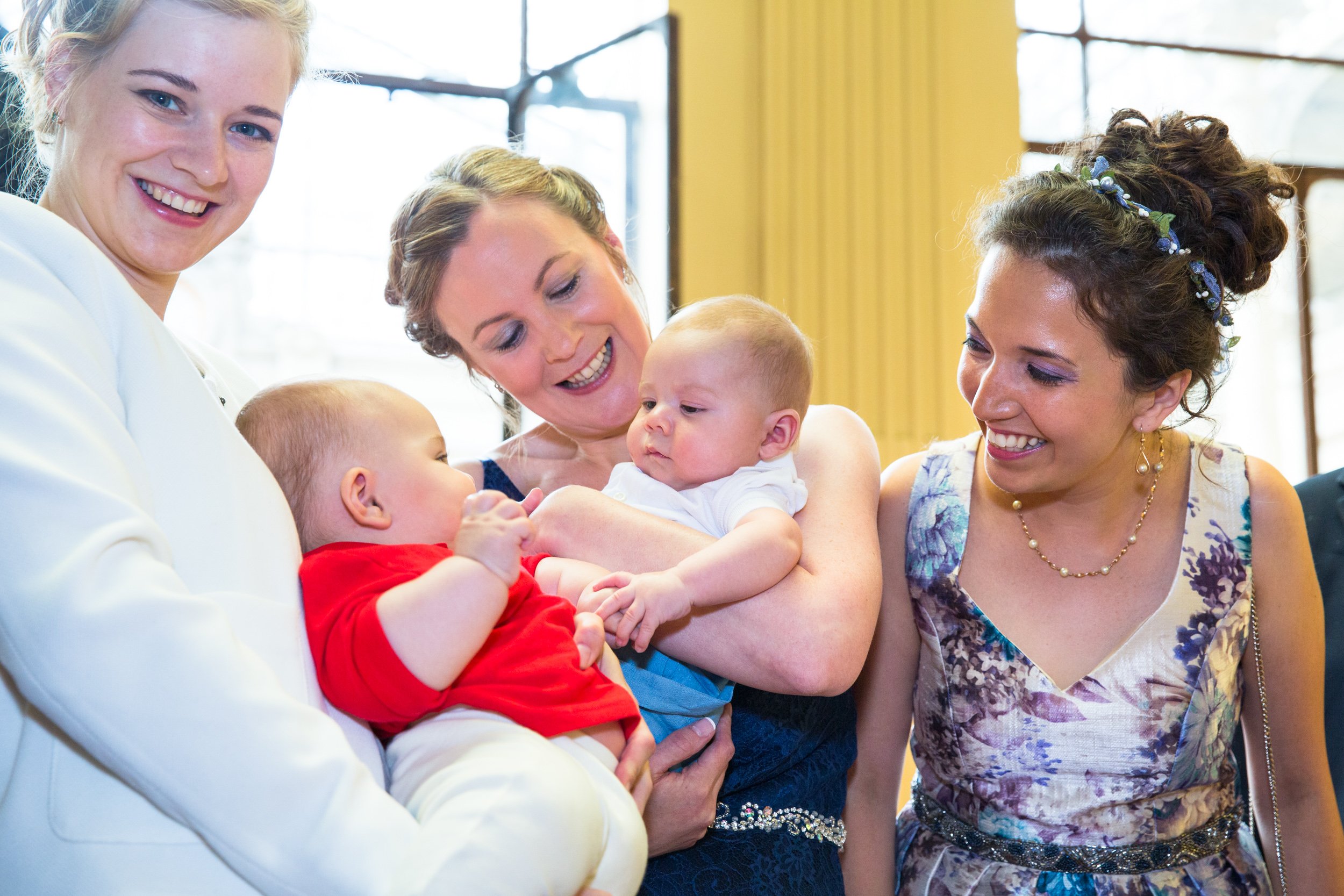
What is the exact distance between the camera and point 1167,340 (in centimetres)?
191

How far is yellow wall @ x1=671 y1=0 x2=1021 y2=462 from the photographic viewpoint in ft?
14.8

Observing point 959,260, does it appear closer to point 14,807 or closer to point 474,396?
point 474,396

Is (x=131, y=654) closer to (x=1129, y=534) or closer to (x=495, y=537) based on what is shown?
(x=495, y=537)

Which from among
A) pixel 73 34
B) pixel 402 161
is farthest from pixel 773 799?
pixel 402 161

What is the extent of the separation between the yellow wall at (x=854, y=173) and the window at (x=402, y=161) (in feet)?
0.91

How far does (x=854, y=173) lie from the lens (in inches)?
183

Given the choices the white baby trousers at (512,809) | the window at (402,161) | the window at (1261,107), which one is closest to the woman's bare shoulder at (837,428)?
the white baby trousers at (512,809)

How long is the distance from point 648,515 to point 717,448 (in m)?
0.15

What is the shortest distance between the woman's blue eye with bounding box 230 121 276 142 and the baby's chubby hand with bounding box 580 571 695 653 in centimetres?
73

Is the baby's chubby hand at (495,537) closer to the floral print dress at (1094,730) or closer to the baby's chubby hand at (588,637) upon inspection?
the baby's chubby hand at (588,637)

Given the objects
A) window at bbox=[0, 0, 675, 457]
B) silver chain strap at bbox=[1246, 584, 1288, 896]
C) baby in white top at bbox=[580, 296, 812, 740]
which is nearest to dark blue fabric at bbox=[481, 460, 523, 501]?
baby in white top at bbox=[580, 296, 812, 740]

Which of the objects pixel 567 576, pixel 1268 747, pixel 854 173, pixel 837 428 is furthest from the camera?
pixel 854 173

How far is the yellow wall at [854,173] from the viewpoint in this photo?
450cm

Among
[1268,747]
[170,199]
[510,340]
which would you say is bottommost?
[1268,747]
